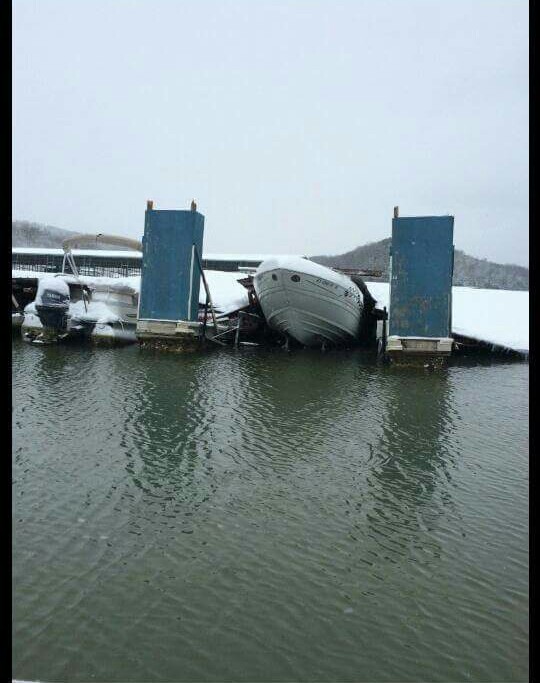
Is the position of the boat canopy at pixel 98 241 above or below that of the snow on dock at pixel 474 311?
above

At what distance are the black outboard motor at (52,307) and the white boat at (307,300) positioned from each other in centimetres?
798

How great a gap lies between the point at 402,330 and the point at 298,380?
5.27 meters

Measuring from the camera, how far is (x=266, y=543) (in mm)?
5082

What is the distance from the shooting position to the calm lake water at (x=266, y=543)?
358cm

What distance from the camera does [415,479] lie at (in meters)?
7.05

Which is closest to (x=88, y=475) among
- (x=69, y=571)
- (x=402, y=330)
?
(x=69, y=571)

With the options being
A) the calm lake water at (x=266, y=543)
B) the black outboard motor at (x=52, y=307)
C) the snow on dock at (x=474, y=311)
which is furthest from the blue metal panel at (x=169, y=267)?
the calm lake water at (x=266, y=543)

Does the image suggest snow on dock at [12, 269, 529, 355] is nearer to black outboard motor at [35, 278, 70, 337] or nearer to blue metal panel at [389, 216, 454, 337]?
black outboard motor at [35, 278, 70, 337]

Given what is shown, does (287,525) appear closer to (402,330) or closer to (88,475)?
(88,475)

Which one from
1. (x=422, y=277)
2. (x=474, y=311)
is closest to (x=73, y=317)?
(x=422, y=277)

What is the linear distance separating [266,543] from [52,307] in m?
18.2

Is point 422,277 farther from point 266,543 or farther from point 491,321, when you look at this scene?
point 266,543

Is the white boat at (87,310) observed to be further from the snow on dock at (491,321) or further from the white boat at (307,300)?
the snow on dock at (491,321)
